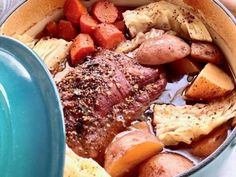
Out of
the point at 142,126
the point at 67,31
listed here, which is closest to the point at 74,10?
the point at 67,31

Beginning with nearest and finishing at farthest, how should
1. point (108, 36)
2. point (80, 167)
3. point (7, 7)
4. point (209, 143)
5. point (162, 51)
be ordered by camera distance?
point (80, 167), point (209, 143), point (162, 51), point (108, 36), point (7, 7)

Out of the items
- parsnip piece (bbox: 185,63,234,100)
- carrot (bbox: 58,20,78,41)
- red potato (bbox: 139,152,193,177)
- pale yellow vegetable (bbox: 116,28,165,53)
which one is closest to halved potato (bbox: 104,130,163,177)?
red potato (bbox: 139,152,193,177)

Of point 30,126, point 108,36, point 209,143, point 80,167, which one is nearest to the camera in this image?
point 30,126

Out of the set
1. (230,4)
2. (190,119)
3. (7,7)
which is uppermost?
(230,4)

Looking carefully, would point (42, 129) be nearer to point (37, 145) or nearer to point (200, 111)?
point (37, 145)

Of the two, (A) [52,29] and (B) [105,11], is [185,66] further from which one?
(A) [52,29]

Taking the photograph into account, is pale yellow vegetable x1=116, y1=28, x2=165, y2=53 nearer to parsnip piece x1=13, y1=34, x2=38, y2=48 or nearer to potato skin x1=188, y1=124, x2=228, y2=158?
parsnip piece x1=13, y1=34, x2=38, y2=48
